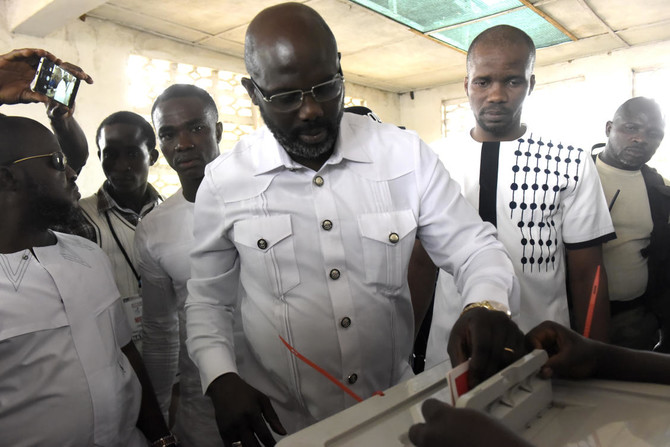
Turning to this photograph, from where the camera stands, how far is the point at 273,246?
1253 millimetres

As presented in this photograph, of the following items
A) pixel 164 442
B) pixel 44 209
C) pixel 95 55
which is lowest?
pixel 164 442

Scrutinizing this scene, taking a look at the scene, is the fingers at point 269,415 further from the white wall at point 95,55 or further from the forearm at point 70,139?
the white wall at point 95,55

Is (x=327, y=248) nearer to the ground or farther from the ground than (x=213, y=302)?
farther from the ground

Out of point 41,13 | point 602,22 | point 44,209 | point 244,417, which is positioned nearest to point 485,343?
point 244,417

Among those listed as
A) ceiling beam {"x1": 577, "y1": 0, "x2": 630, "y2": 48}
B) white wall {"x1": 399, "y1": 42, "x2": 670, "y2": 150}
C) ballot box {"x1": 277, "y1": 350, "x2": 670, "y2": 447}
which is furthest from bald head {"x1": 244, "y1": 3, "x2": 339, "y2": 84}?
white wall {"x1": 399, "y1": 42, "x2": 670, "y2": 150}

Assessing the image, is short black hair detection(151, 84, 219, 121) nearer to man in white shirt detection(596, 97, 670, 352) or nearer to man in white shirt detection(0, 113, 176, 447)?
man in white shirt detection(0, 113, 176, 447)

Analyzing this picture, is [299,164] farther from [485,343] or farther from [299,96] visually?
[485,343]

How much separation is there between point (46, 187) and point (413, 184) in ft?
3.63

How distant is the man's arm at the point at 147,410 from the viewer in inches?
59.9

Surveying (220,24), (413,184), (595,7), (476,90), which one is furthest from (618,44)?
(413,184)

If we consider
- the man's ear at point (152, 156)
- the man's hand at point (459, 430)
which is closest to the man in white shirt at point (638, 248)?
the man's hand at point (459, 430)

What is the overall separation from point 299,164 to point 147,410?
0.95 meters

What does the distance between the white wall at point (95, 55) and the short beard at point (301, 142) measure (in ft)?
12.4

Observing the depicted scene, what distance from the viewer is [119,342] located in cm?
151
